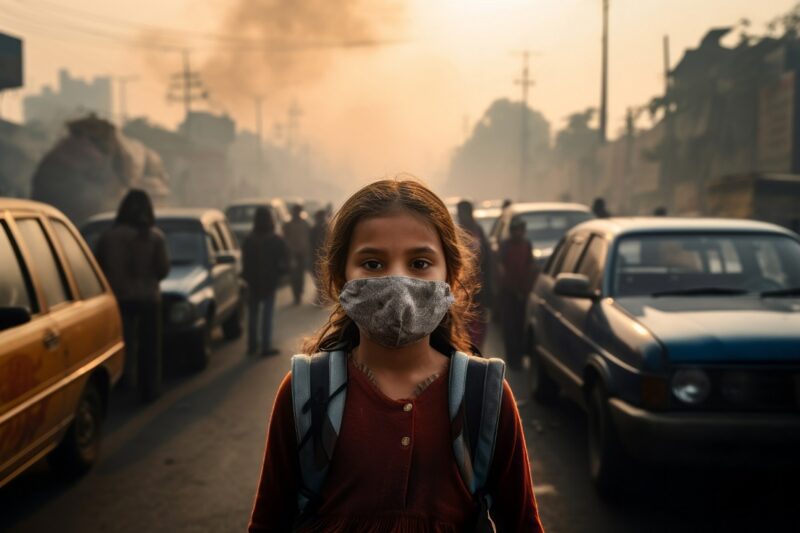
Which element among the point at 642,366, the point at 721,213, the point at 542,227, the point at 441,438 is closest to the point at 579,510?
the point at 642,366

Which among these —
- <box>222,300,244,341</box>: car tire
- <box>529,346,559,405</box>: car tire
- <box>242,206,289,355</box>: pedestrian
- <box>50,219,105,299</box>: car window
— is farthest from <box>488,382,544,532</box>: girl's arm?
<box>222,300,244,341</box>: car tire

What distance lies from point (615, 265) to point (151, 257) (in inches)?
157

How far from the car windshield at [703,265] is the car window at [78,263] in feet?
11.5

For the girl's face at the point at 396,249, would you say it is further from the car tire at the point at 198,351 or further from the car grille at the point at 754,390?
the car tire at the point at 198,351

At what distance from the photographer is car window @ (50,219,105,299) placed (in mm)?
5797

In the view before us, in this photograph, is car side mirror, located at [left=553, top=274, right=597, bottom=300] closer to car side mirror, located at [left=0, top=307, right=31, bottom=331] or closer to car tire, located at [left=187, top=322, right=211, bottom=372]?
car side mirror, located at [left=0, top=307, right=31, bottom=331]

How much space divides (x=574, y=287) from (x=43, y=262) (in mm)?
3321

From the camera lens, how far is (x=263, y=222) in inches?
413

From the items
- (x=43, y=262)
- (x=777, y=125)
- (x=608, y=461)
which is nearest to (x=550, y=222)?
(x=608, y=461)

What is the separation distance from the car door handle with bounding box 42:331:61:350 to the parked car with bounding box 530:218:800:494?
122 inches

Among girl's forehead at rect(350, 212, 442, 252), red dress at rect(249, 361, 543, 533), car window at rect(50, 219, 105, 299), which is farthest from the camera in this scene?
car window at rect(50, 219, 105, 299)

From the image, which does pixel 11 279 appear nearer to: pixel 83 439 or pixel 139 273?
pixel 83 439

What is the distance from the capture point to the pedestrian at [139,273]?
25.4 ft

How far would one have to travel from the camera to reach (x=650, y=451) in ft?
15.1
